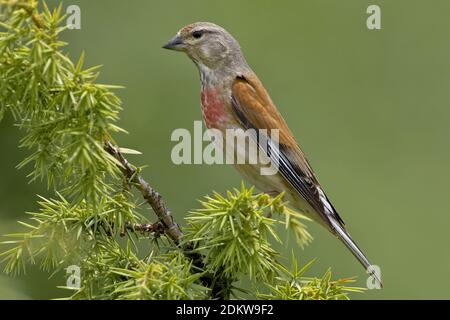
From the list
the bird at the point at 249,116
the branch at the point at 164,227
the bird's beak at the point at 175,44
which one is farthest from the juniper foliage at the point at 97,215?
the bird's beak at the point at 175,44

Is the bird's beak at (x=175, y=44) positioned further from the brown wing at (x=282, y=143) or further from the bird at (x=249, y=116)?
the brown wing at (x=282, y=143)

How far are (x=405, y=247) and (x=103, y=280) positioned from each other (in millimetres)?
2665

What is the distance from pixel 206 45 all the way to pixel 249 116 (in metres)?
0.49

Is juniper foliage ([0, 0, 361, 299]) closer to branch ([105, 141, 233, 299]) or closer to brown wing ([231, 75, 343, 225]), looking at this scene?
branch ([105, 141, 233, 299])

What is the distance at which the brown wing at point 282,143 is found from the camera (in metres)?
3.33

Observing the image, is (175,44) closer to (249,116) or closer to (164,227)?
(249,116)

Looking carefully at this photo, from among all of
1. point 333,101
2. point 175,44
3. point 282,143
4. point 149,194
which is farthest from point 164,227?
point 333,101

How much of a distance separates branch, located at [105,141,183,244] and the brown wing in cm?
124

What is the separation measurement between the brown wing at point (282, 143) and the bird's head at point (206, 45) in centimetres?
17

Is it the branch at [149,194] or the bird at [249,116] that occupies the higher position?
the bird at [249,116]

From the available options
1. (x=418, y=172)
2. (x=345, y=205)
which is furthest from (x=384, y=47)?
(x=345, y=205)

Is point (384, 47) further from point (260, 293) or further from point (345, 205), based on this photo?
point (260, 293)

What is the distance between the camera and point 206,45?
375 centimetres

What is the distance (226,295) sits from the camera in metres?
2.06
